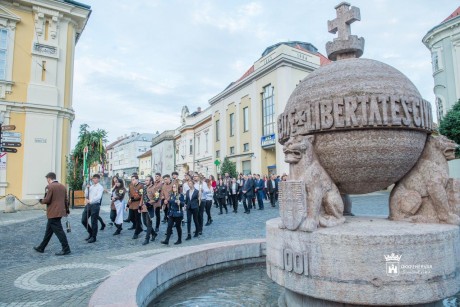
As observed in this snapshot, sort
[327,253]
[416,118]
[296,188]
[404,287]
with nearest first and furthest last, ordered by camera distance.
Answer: [404,287] < [327,253] < [296,188] < [416,118]

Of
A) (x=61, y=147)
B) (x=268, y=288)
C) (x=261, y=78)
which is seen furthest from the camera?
(x=261, y=78)

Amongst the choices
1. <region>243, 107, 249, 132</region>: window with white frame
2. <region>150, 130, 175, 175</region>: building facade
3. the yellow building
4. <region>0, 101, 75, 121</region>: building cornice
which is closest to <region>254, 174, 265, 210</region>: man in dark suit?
the yellow building

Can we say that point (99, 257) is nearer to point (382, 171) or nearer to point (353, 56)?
point (382, 171)

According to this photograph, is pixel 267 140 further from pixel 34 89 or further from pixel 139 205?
pixel 139 205

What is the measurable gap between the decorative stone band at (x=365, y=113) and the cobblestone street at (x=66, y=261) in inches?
147

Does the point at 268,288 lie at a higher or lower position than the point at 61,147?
lower

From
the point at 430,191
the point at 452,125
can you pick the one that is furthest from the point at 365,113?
the point at 452,125

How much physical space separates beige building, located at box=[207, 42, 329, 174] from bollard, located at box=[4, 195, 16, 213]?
1818 cm

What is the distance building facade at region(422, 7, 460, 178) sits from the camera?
84.9 feet

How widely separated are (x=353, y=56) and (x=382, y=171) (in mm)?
1976

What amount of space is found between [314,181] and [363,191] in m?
0.94

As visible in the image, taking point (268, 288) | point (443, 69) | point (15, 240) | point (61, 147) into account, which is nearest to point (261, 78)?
point (443, 69)

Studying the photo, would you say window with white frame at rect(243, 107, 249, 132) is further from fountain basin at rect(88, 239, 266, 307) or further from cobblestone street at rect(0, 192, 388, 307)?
fountain basin at rect(88, 239, 266, 307)

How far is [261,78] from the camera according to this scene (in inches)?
1188
